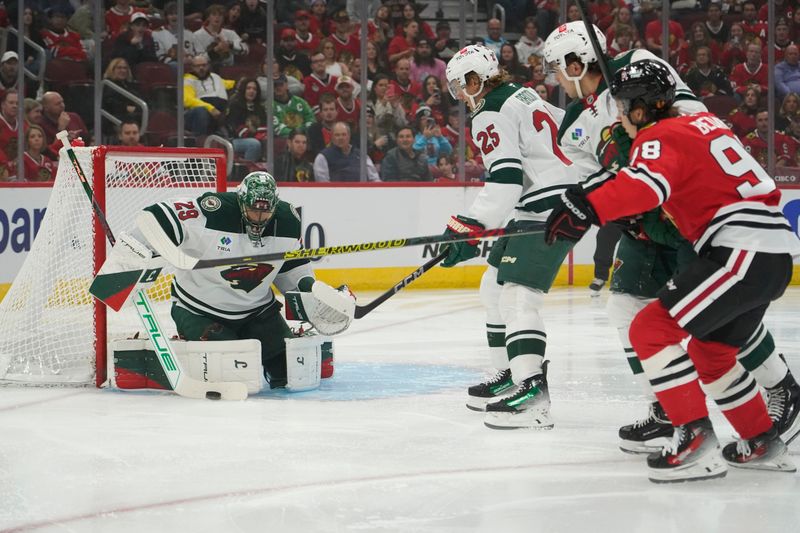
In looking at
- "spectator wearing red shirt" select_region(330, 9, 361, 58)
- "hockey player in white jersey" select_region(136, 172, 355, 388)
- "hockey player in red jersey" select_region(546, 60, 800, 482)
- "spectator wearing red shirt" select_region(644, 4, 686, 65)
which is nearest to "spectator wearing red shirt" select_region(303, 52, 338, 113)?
"spectator wearing red shirt" select_region(330, 9, 361, 58)

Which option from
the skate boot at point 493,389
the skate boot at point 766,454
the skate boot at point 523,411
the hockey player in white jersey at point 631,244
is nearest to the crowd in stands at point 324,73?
the skate boot at point 493,389

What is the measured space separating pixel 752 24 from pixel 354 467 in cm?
659

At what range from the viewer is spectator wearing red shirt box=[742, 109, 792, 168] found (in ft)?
26.7

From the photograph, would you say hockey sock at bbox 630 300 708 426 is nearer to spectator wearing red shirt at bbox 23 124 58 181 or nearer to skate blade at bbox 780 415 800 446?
skate blade at bbox 780 415 800 446

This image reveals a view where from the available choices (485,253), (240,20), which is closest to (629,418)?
(485,253)

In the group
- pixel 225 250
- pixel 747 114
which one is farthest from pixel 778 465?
pixel 747 114

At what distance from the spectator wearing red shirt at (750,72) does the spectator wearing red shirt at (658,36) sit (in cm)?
52

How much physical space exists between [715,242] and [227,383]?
5.82 ft

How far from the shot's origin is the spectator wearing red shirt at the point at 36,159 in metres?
6.60

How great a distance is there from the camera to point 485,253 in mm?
7652

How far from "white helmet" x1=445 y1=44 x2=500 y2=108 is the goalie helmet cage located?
1.22 m

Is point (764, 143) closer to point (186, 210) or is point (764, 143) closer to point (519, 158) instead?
point (519, 158)

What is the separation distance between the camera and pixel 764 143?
8.16 meters

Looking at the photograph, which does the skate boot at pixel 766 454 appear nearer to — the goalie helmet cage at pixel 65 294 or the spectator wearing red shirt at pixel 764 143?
the goalie helmet cage at pixel 65 294
